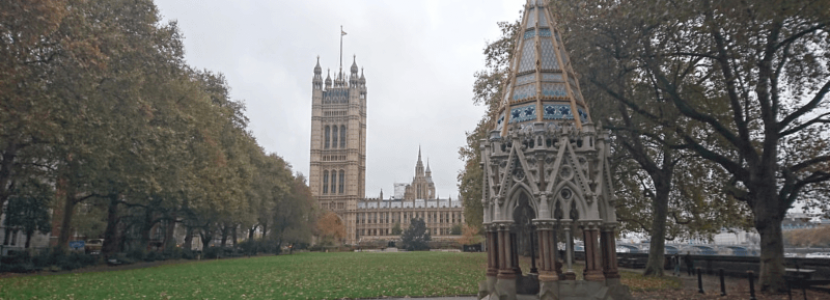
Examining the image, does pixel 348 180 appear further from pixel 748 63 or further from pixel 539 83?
pixel 539 83

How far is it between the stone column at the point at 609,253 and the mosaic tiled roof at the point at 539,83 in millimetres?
2002

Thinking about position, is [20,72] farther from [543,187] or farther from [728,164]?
[728,164]

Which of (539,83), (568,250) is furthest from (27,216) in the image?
(568,250)

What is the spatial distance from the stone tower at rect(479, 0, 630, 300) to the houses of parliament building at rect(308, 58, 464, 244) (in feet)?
479

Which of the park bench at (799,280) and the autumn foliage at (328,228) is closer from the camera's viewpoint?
the park bench at (799,280)

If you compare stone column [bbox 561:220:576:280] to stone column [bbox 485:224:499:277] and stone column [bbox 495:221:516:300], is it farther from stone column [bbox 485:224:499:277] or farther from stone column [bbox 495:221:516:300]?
stone column [bbox 485:224:499:277]

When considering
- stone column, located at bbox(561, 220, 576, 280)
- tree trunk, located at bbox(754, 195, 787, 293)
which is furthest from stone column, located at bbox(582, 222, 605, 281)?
tree trunk, located at bbox(754, 195, 787, 293)

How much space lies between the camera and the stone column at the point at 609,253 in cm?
971

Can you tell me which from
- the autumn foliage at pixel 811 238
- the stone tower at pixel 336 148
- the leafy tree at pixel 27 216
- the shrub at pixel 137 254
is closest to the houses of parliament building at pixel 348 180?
the stone tower at pixel 336 148

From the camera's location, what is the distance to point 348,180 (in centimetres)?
15750

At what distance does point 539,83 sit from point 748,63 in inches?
325

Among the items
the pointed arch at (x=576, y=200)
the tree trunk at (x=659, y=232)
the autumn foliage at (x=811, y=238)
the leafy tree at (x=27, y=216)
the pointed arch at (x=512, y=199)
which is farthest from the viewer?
the autumn foliage at (x=811, y=238)

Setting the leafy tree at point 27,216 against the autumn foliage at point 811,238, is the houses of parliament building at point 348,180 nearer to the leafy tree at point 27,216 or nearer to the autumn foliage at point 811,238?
the autumn foliage at point 811,238

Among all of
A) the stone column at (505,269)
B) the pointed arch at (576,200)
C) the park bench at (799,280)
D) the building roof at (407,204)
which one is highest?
the building roof at (407,204)
